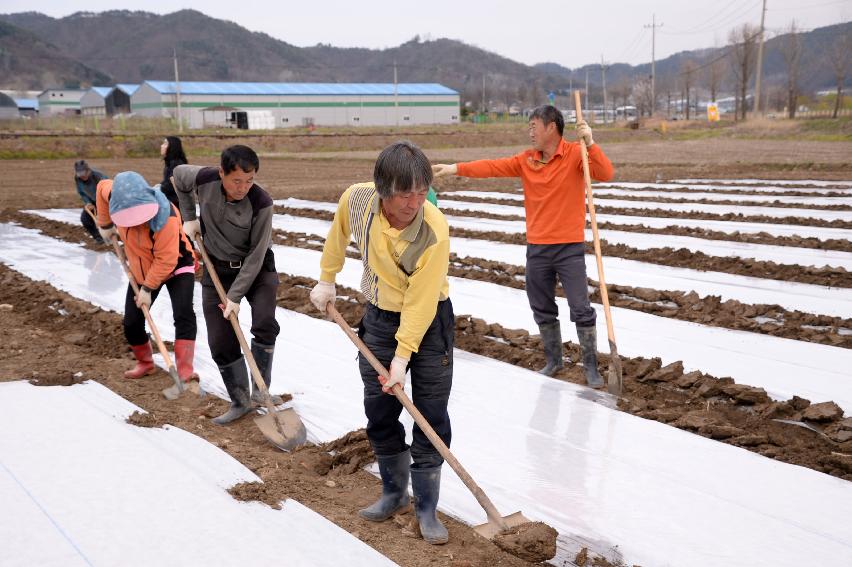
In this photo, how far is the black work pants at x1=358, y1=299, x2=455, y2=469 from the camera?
3039 mm

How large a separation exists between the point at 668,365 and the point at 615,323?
4.02 feet

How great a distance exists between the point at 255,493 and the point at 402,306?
112 centimetres

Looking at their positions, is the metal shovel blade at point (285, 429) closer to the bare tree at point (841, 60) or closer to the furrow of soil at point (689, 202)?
the furrow of soil at point (689, 202)

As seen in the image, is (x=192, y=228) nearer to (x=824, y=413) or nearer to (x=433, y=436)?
(x=433, y=436)

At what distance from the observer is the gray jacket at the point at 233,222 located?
412cm

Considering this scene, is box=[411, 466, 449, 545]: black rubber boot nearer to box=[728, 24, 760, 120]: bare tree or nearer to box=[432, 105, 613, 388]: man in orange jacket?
box=[432, 105, 613, 388]: man in orange jacket

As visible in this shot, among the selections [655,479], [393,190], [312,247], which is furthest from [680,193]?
[393,190]

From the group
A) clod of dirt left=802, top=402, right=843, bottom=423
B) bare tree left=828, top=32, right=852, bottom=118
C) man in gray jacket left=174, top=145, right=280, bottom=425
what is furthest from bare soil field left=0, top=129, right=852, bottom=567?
bare tree left=828, top=32, right=852, bottom=118

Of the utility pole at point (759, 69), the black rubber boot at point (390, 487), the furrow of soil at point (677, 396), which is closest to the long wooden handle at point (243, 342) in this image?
the furrow of soil at point (677, 396)

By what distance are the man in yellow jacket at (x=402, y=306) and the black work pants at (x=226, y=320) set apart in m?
1.13

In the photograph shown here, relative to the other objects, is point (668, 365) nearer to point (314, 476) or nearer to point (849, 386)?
point (849, 386)

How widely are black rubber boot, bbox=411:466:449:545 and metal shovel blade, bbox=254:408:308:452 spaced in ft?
3.45

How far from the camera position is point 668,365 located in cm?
491

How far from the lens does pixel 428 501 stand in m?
3.15
